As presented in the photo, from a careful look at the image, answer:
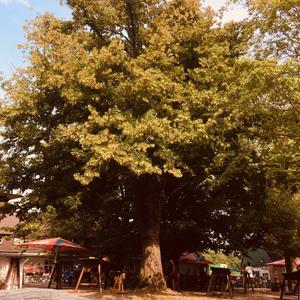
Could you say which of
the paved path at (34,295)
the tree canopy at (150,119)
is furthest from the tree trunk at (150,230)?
the paved path at (34,295)

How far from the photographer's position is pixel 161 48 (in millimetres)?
19312

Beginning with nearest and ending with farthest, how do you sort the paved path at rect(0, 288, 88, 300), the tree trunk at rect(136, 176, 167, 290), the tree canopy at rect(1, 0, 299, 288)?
1. the paved path at rect(0, 288, 88, 300)
2. the tree canopy at rect(1, 0, 299, 288)
3. the tree trunk at rect(136, 176, 167, 290)

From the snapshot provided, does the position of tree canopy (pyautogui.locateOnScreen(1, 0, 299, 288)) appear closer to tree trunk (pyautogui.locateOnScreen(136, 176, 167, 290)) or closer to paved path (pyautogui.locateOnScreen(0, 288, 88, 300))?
tree trunk (pyautogui.locateOnScreen(136, 176, 167, 290))

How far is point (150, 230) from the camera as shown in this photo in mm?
21688

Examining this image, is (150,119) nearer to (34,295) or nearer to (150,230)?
(150,230)

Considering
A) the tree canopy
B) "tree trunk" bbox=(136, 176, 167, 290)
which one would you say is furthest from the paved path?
"tree trunk" bbox=(136, 176, 167, 290)

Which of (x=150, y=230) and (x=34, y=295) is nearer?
(x=34, y=295)

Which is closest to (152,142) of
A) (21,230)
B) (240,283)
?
(21,230)

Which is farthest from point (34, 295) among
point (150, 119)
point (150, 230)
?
point (150, 230)

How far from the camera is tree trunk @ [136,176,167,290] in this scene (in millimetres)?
19953

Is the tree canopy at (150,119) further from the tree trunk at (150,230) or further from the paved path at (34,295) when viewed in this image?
the paved path at (34,295)

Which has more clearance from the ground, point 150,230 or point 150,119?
point 150,119

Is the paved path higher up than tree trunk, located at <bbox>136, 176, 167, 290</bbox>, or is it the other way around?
tree trunk, located at <bbox>136, 176, 167, 290</bbox>

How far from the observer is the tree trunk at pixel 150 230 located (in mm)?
19953
